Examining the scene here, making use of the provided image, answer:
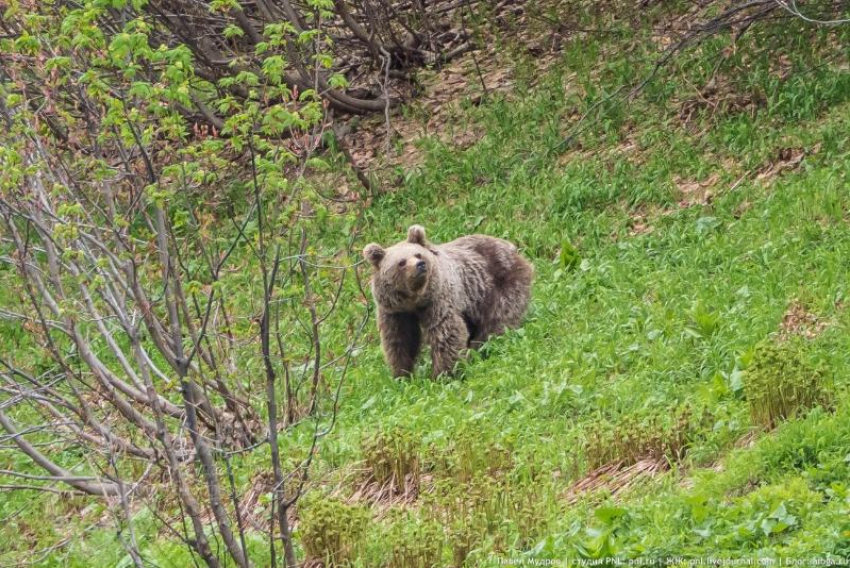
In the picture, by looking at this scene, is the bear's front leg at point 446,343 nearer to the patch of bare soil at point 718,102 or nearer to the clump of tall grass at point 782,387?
the clump of tall grass at point 782,387

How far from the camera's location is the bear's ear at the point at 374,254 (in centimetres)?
1066

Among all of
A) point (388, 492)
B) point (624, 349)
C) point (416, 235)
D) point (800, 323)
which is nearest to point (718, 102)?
point (416, 235)

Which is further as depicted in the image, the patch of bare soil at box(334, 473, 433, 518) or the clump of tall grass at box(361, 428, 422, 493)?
the clump of tall grass at box(361, 428, 422, 493)

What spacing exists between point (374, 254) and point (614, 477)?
148 inches

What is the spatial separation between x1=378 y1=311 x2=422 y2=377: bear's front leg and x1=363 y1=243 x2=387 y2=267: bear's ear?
531 mm

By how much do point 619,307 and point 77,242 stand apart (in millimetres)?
4896

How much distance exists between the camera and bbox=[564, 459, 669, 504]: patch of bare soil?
7418 millimetres

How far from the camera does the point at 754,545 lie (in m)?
5.91

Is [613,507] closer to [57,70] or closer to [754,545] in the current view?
[754,545]

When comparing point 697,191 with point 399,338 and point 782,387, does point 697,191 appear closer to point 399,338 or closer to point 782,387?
point 399,338

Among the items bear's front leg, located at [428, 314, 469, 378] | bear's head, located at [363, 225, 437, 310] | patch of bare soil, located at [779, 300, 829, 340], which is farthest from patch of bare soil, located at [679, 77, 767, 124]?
patch of bare soil, located at [779, 300, 829, 340]

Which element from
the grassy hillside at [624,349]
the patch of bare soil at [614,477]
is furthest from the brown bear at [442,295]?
the patch of bare soil at [614,477]

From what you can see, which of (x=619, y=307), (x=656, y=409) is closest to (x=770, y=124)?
(x=619, y=307)

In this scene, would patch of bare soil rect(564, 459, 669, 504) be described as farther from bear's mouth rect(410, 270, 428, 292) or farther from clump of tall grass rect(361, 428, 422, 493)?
bear's mouth rect(410, 270, 428, 292)
